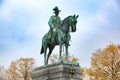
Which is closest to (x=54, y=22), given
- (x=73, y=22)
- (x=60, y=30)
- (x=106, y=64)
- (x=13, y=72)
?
(x=60, y=30)

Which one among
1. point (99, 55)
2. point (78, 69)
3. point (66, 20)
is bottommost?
point (78, 69)

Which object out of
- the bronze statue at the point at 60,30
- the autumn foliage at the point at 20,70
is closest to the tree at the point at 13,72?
the autumn foliage at the point at 20,70

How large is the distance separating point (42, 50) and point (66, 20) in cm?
292

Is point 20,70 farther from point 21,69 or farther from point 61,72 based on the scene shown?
point 61,72

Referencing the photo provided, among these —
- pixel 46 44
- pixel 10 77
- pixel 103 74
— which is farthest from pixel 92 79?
pixel 46 44

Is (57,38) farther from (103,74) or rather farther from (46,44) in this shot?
(103,74)

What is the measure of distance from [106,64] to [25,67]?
1410 centimetres

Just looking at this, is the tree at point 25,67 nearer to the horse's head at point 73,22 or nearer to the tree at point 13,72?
the tree at point 13,72

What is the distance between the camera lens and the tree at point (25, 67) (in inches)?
1777

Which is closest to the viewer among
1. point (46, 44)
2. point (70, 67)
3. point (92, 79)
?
point (70, 67)

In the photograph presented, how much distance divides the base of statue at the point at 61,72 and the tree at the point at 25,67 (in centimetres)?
2618

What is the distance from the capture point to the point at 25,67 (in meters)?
46.0

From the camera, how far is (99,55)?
37.6 m

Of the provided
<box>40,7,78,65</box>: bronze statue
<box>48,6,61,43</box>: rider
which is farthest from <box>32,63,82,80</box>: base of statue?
<box>48,6,61,43</box>: rider
